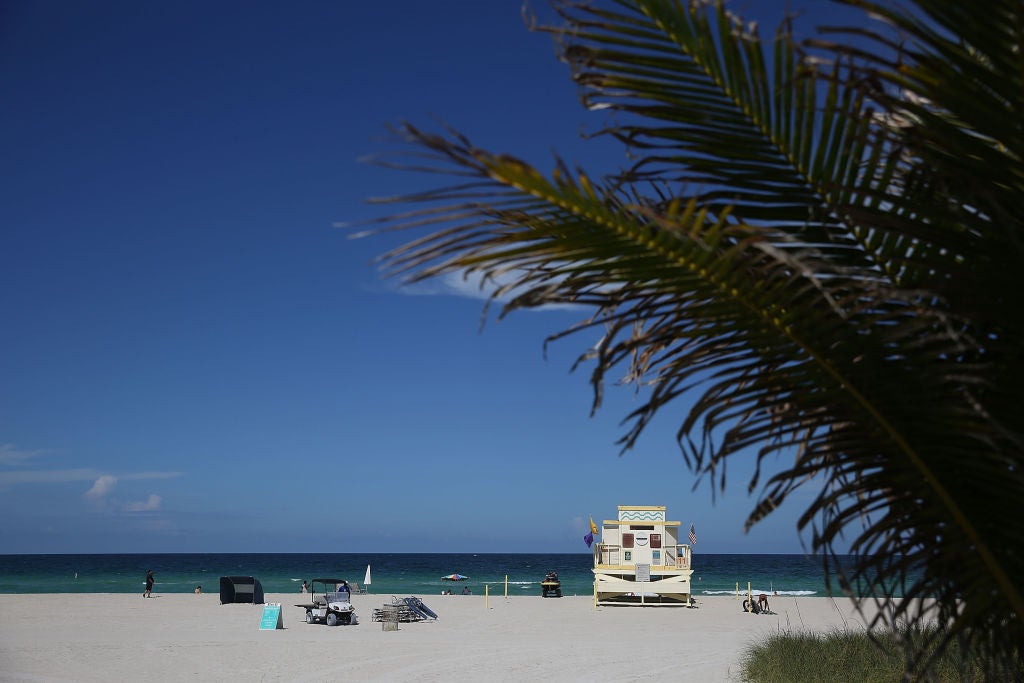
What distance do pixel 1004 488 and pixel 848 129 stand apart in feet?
2.84

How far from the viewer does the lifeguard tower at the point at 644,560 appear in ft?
105

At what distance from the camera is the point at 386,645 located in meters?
18.8

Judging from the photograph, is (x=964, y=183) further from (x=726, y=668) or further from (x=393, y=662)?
(x=393, y=662)

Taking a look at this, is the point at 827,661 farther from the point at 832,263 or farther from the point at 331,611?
the point at 331,611

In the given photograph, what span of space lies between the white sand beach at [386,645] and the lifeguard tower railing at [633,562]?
2.24 metres

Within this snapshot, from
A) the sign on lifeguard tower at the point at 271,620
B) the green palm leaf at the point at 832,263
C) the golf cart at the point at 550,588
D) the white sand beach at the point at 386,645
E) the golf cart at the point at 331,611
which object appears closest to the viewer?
the green palm leaf at the point at 832,263

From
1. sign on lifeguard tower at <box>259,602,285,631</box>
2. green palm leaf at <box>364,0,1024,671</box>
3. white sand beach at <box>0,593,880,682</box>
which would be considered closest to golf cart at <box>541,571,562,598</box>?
white sand beach at <box>0,593,880,682</box>

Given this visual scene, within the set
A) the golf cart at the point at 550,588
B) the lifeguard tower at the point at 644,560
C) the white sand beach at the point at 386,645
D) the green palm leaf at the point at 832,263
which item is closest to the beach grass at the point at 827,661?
Result: the white sand beach at the point at 386,645

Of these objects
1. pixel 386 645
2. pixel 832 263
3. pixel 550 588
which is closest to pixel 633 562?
pixel 550 588

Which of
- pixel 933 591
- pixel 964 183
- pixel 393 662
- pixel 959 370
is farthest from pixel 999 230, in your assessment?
pixel 393 662

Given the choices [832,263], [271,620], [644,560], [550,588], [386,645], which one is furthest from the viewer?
[550,588]

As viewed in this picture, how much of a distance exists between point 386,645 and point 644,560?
15.5 meters

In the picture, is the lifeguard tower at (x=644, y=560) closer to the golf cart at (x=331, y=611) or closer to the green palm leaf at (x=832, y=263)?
the golf cart at (x=331, y=611)

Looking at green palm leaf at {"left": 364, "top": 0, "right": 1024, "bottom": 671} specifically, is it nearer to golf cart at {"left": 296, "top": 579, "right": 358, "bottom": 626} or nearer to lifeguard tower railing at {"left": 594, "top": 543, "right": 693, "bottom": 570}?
golf cart at {"left": 296, "top": 579, "right": 358, "bottom": 626}
